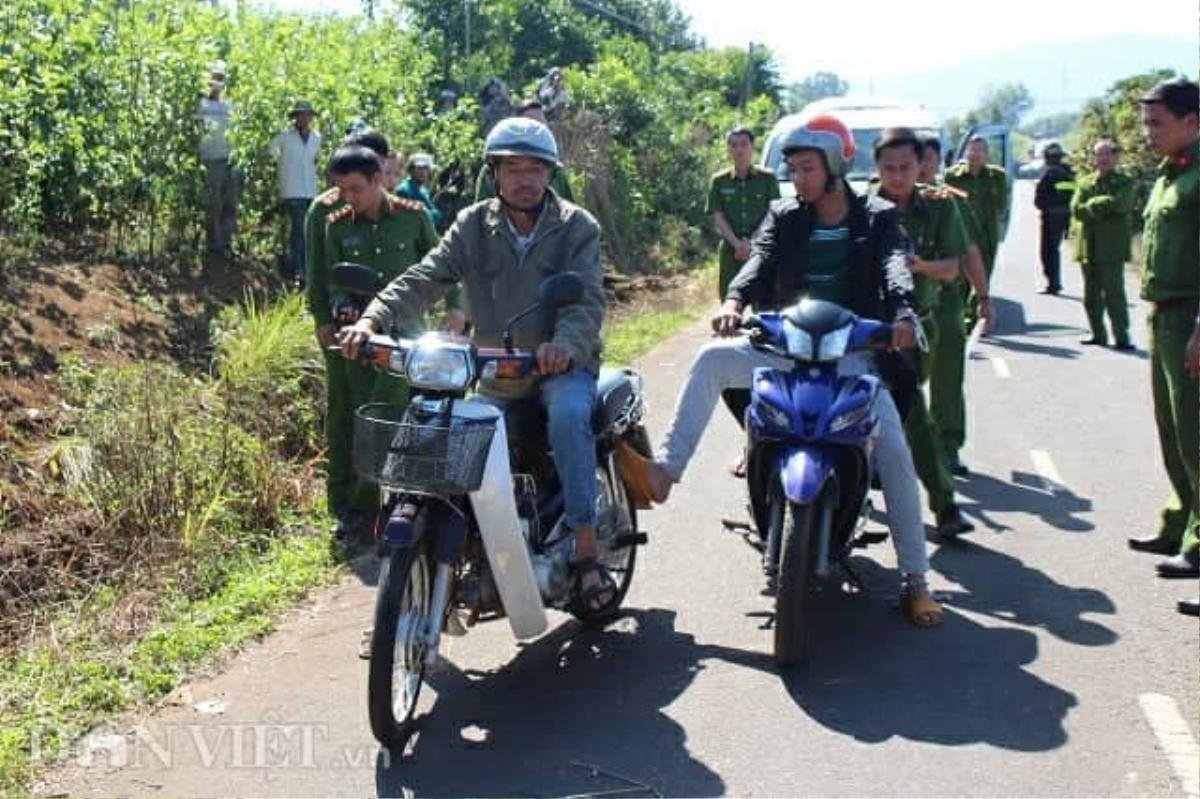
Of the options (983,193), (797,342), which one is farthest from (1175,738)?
(983,193)

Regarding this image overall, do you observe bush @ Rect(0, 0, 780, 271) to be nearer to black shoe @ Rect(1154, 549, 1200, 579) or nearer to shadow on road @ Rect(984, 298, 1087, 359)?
shadow on road @ Rect(984, 298, 1087, 359)

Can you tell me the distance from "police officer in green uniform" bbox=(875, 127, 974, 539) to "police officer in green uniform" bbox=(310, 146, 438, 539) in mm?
2379

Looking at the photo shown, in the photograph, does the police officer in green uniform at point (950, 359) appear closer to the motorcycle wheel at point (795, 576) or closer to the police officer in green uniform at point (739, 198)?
the motorcycle wheel at point (795, 576)

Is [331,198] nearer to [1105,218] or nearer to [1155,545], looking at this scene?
[1155,545]

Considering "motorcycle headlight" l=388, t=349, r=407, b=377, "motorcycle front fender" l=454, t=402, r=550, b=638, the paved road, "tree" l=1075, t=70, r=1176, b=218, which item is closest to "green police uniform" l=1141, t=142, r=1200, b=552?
the paved road

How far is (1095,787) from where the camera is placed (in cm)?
471

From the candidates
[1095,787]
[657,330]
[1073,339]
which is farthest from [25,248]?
[1073,339]

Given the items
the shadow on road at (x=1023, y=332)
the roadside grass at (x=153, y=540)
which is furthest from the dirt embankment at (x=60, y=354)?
the shadow on road at (x=1023, y=332)

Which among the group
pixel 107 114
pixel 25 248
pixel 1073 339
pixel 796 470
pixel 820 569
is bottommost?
pixel 1073 339

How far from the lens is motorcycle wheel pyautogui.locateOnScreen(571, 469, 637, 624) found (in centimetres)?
613

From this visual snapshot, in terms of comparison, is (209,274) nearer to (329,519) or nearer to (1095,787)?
(329,519)

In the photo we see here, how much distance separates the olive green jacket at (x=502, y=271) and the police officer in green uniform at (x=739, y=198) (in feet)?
21.2

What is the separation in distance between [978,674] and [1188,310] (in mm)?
2406

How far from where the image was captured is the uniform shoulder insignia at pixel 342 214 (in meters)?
7.62
